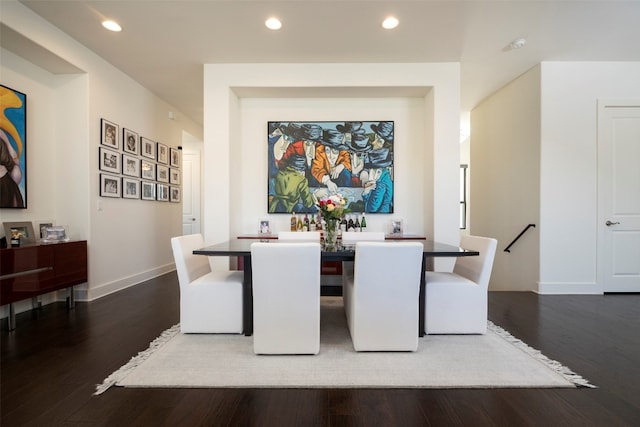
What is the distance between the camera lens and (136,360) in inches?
80.7

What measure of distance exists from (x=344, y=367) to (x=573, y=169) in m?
3.92

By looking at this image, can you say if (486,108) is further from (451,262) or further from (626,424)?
(626,424)

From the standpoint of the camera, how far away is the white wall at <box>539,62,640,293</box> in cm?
378

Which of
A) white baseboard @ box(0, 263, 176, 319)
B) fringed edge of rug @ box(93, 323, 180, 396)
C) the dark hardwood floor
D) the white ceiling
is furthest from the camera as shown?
white baseboard @ box(0, 263, 176, 319)

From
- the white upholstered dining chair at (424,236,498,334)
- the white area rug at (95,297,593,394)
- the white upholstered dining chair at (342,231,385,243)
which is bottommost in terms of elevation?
the white area rug at (95,297,593,394)

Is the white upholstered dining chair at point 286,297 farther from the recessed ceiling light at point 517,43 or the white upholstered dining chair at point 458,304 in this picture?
the recessed ceiling light at point 517,43

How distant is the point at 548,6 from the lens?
2.71m

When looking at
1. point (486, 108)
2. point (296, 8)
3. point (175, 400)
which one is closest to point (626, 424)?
point (175, 400)

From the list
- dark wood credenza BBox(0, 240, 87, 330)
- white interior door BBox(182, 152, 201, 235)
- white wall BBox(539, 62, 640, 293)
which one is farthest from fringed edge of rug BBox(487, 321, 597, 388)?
white interior door BBox(182, 152, 201, 235)

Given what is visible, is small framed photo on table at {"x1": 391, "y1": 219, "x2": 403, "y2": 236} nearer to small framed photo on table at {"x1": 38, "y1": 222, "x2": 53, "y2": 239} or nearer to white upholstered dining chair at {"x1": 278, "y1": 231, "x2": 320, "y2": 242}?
white upholstered dining chair at {"x1": 278, "y1": 231, "x2": 320, "y2": 242}

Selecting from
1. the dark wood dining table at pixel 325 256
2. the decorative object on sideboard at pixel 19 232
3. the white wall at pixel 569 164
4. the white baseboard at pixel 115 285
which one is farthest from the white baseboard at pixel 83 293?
the white wall at pixel 569 164

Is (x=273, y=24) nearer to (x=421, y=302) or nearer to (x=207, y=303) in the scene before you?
(x=207, y=303)

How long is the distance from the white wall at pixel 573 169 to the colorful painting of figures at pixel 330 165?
6.55ft

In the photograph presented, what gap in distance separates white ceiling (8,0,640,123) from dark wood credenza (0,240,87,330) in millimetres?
2219
